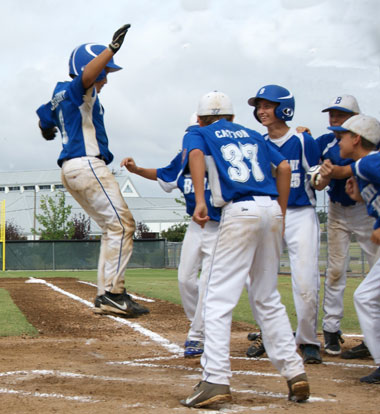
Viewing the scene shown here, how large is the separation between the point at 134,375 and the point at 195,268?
1.62m

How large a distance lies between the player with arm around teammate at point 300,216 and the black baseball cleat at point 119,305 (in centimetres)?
159

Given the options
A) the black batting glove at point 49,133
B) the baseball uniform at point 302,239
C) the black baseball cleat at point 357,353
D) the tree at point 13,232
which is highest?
the black batting glove at point 49,133

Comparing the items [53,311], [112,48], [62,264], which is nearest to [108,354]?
[112,48]

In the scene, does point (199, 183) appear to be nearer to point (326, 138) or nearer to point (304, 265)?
point (304, 265)

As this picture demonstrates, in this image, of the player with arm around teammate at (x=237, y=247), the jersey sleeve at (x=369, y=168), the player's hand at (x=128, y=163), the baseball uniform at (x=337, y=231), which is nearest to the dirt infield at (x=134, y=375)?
the player with arm around teammate at (x=237, y=247)

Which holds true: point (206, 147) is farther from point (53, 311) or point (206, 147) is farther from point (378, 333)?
point (53, 311)

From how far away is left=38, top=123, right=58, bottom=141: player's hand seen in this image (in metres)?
6.44

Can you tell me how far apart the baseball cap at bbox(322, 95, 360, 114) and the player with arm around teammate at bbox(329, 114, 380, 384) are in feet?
4.15

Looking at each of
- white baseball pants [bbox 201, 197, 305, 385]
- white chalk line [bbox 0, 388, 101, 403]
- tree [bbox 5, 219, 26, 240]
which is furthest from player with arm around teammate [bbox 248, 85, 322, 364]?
tree [bbox 5, 219, 26, 240]

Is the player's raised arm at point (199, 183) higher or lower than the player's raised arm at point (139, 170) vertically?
lower

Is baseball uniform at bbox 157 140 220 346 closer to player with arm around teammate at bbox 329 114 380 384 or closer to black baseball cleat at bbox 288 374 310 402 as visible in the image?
player with arm around teammate at bbox 329 114 380 384

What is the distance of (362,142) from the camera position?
5418mm

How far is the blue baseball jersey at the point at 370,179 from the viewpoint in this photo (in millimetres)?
5066

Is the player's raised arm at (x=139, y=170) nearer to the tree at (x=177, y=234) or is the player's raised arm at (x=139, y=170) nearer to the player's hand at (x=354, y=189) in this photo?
the player's hand at (x=354, y=189)
